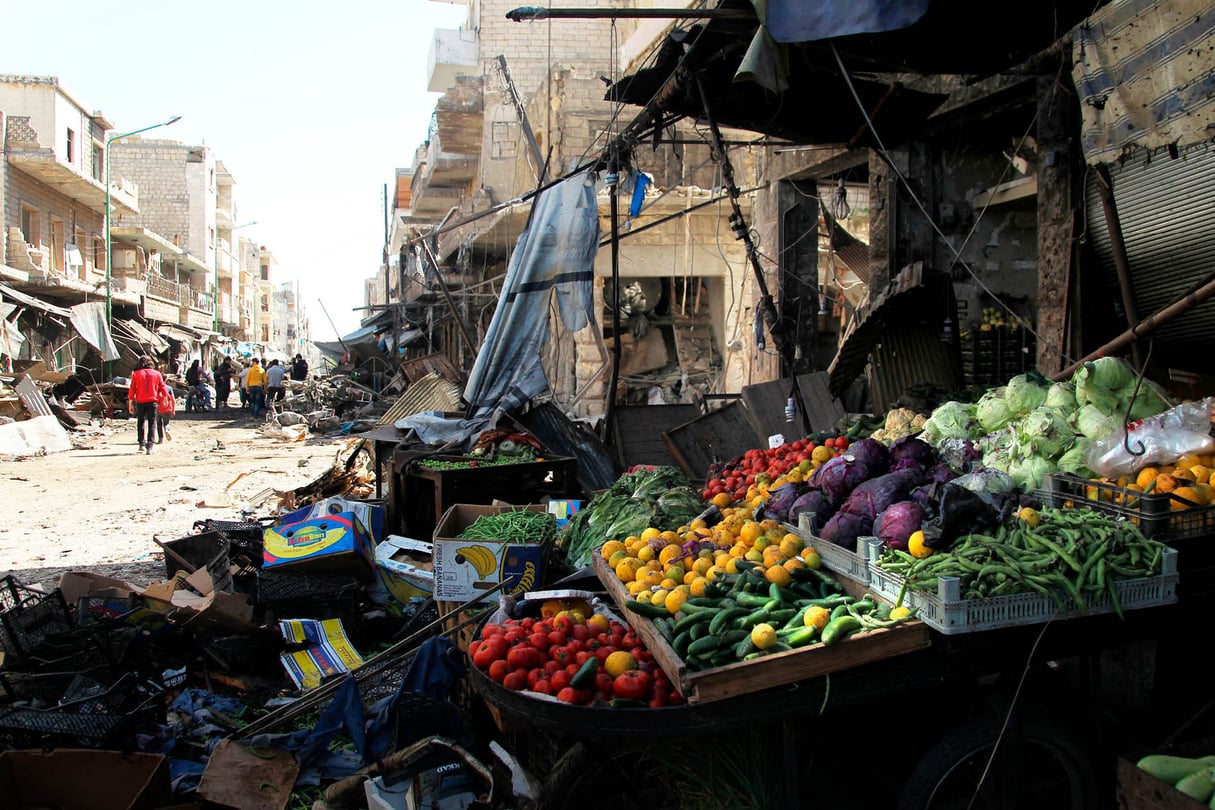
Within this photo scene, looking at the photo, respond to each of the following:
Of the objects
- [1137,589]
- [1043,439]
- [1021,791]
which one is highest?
[1043,439]

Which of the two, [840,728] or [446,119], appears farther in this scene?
[446,119]

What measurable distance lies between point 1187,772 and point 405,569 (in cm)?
454

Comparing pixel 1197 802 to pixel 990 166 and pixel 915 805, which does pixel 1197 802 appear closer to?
pixel 915 805

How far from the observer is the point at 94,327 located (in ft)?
80.5

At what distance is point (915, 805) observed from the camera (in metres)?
3.01

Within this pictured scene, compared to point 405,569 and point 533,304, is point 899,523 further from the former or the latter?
point 533,304

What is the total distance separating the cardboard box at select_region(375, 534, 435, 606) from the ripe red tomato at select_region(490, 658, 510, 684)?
235cm

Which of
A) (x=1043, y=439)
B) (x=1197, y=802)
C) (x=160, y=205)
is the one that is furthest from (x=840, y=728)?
(x=160, y=205)

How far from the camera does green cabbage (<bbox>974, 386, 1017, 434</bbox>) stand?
4797 mm

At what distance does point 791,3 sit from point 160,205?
54819 millimetres

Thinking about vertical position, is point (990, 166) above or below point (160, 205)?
below

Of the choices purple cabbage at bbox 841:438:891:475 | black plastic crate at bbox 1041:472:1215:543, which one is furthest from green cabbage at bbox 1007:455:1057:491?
purple cabbage at bbox 841:438:891:475

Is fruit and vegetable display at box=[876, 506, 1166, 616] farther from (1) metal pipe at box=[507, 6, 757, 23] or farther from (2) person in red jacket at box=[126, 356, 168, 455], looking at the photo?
(2) person in red jacket at box=[126, 356, 168, 455]

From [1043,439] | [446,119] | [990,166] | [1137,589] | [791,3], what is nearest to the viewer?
[1137,589]
